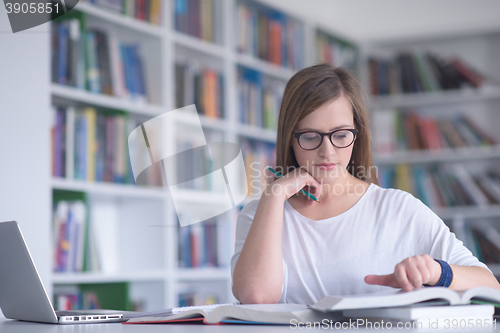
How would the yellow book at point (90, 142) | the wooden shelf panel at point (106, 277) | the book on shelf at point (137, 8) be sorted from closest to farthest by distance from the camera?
1. the wooden shelf panel at point (106, 277)
2. the yellow book at point (90, 142)
3. the book on shelf at point (137, 8)

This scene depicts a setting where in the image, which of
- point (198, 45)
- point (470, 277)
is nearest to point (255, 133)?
point (198, 45)

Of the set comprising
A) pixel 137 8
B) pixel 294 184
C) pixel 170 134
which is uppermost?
pixel 137 8

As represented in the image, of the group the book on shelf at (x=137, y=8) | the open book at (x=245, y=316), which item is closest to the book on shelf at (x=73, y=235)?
the book on shelf at (x=137, y=8)

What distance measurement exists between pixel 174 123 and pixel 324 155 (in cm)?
139

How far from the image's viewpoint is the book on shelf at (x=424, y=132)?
335 centimetres

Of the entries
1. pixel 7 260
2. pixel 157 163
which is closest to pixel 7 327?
pixel 7 260

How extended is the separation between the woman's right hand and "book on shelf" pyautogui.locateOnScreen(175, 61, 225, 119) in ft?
4.50

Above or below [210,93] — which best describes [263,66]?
above

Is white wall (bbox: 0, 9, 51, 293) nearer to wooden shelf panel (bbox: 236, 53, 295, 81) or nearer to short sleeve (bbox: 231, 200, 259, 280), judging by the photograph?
short sleeve (bbox: 231, 200, 259, 280)

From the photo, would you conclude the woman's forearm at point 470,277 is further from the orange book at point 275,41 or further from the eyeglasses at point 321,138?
the orange book at point 275,41

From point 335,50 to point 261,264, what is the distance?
8.89ft

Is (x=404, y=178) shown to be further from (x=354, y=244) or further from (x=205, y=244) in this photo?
(x=354, y=244)

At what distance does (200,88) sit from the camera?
2697 millimetres

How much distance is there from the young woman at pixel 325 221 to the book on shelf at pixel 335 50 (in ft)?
6.98
